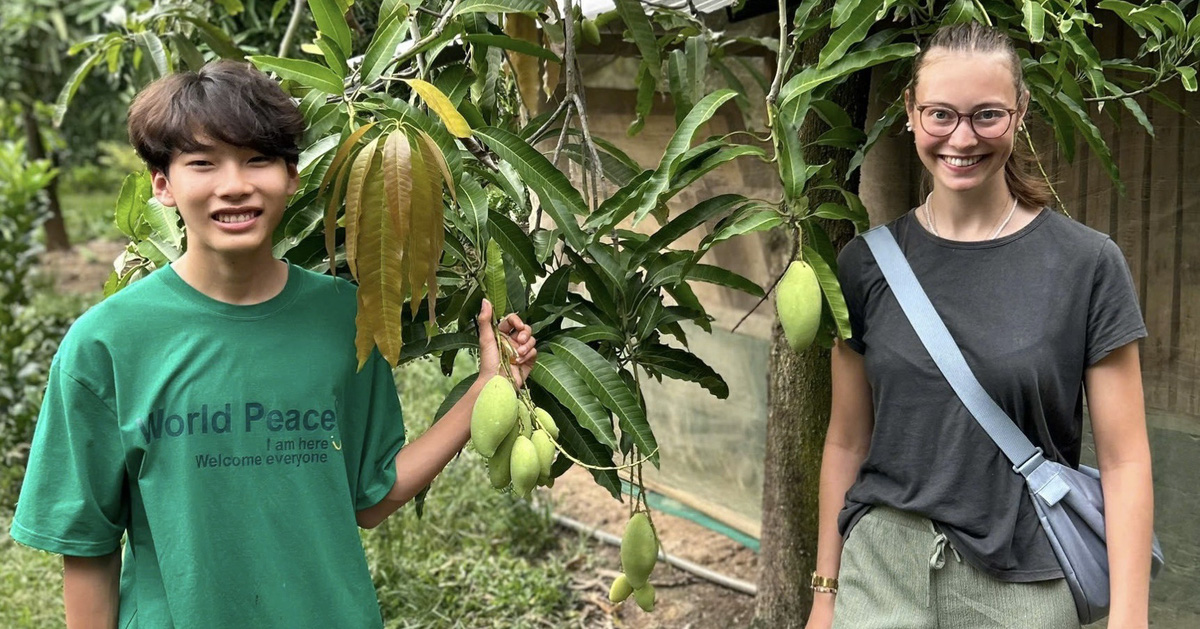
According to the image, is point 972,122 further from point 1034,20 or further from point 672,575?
point 672,575

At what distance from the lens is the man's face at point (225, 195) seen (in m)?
1.42

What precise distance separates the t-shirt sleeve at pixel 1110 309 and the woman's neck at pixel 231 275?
99 cm

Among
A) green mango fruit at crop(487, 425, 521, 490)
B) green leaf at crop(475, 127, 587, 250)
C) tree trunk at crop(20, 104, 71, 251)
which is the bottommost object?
tree trunk at crop(20, 104, 71, 251)

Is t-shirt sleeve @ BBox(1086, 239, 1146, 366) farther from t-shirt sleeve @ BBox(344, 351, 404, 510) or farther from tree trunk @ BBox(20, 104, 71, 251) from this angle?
tree trunk @ BBox(20, 104, 71, 251)

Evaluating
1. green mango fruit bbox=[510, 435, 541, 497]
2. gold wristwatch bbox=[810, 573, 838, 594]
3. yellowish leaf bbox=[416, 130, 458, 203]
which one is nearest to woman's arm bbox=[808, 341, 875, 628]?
gold wristwatch bbox=[810, 573, 838, 594]

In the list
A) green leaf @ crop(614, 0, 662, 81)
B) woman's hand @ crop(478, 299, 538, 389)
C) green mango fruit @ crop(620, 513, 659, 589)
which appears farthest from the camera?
green leaf @ crop(614, 0, 662, 81)

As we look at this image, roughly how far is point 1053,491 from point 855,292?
14.1 inches

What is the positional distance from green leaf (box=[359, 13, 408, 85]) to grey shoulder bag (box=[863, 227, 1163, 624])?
0.86 metres

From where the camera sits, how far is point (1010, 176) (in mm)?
1561

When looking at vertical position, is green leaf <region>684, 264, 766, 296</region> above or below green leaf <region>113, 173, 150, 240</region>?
below

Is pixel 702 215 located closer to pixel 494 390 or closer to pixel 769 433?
pixel 494 390

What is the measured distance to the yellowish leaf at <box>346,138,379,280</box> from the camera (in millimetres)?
1479

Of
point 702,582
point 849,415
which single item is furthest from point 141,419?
point 702,582

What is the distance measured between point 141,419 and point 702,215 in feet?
2.74
